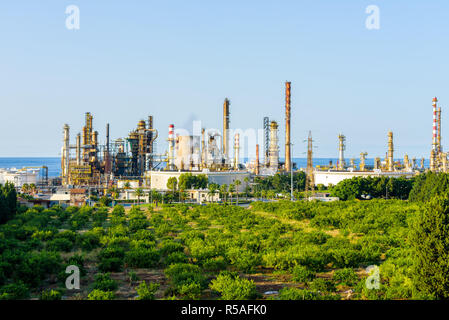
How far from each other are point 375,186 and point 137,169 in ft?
163

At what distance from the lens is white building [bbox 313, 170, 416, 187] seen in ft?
273

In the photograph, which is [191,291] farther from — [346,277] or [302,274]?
[346,277]

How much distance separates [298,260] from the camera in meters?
22.2

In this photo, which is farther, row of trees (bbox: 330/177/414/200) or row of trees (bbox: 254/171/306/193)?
row of trees (bbox: 254/171/306/193)

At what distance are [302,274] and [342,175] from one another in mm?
71366

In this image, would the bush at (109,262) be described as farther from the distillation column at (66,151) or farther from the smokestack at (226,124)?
the smokestack at (226,124)

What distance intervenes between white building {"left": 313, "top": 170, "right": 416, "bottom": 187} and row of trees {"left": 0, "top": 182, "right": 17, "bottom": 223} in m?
57.9

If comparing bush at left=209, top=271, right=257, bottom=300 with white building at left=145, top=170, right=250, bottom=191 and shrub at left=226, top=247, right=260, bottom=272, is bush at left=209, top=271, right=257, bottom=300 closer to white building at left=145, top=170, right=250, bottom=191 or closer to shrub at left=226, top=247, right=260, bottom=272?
shrub at left=226, top=247, right=260, bottom=272

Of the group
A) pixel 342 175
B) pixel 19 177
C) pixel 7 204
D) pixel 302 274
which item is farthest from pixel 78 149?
pixel 302 274

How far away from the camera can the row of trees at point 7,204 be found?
4084 cm

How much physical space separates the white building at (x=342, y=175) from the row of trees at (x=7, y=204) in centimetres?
5788

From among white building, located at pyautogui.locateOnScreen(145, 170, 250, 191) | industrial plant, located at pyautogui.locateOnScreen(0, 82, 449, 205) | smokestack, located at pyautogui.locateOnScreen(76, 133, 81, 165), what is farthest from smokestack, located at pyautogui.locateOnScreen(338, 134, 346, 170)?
smokestack, located at pyautogui.locateOnScreen(76, 133, 81, 165)

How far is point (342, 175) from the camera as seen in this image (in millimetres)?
88375
